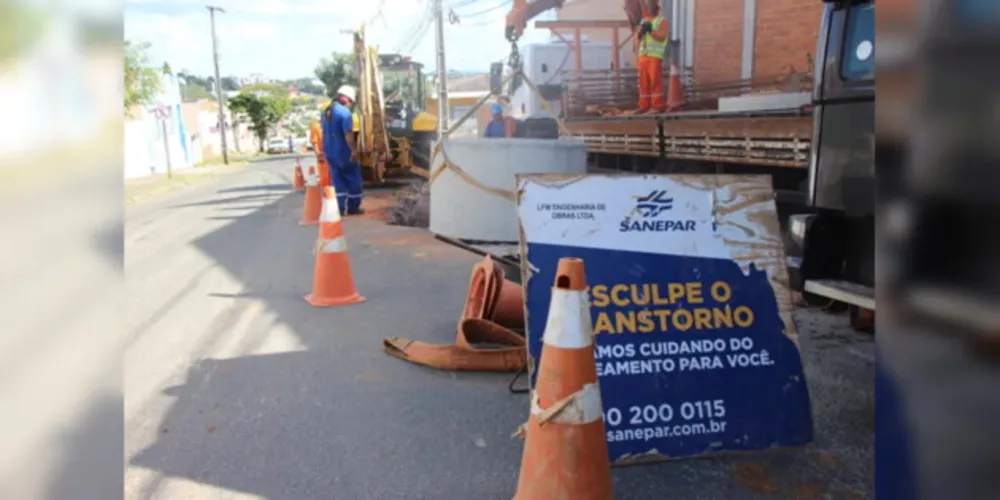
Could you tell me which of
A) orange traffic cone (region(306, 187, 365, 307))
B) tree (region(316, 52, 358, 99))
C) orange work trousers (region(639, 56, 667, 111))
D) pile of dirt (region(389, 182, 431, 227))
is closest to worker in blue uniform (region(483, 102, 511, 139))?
pile of dirt (region(389, 182, 431, 227))

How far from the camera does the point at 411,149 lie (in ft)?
65.9

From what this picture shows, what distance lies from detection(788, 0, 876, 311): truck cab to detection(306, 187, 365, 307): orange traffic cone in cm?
406

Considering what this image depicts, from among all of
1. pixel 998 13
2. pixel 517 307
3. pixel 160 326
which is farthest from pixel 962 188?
pixel 160 326

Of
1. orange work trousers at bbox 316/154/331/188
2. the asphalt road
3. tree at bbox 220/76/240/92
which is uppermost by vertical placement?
tree at bbox 220/76/240/92

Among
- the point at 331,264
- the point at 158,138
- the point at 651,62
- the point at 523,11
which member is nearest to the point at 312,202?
the point at 651,62

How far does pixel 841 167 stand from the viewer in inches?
165

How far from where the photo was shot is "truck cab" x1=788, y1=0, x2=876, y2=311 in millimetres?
4051

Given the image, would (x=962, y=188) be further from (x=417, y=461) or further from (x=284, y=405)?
(x=284, y=405)

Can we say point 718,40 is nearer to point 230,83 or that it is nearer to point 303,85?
point 230,83

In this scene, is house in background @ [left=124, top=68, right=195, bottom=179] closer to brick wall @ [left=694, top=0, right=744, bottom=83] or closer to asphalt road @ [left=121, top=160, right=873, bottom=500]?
brick wall @ [left=694, top=0, right=744, bottom=83]

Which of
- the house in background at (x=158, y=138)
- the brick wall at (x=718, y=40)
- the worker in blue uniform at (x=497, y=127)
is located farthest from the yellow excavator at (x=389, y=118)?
the house in background at (x=158, y=138)

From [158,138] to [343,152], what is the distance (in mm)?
25805

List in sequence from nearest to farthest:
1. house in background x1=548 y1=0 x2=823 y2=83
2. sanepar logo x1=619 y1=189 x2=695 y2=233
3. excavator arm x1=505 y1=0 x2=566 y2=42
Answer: sanepar logo x1=619 y1=189 x2=695 y2=233
house in background x1=548 y1=0 x2=823 y2=83
excavator arm x1=505 y1=0 x2=566 y2=42

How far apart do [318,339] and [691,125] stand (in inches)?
178
